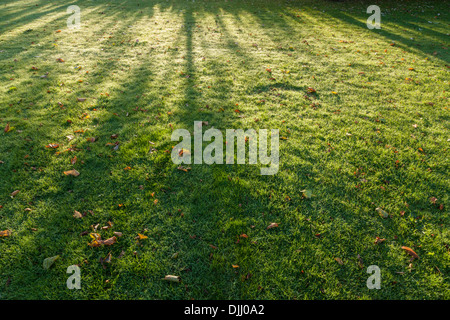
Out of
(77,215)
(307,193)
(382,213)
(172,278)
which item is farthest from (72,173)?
(382,213)

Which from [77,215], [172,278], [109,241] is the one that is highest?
[77,215]

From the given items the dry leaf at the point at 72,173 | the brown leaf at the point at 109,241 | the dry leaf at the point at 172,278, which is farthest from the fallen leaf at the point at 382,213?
the dry leaf at the point at 72,173

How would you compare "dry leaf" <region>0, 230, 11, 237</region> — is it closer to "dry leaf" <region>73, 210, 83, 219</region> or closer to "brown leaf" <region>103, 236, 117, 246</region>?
"dry leaf" <region>73, 210, 83, 219</region>

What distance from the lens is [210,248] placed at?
2.54m

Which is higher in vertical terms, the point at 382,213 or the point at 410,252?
the point at 382,213

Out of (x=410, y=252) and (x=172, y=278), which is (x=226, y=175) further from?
(x=410, y=252)

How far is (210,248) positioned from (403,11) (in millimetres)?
14918

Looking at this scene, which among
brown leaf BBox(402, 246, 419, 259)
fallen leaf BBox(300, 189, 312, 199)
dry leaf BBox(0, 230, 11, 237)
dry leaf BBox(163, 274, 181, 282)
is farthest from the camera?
fallen leaf BBox(300, 189, 312, 199)

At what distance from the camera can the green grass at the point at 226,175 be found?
2340 mm

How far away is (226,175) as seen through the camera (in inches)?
131

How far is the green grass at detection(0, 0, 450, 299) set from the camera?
2.34 meters

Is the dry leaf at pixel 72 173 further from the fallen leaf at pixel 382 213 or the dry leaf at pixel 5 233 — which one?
the fallen leaf at pixel 382 213

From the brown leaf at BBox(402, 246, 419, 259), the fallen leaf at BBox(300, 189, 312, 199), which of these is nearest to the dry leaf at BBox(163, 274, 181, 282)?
the fallen leaf at BBox(300, 189, 312, 199)
